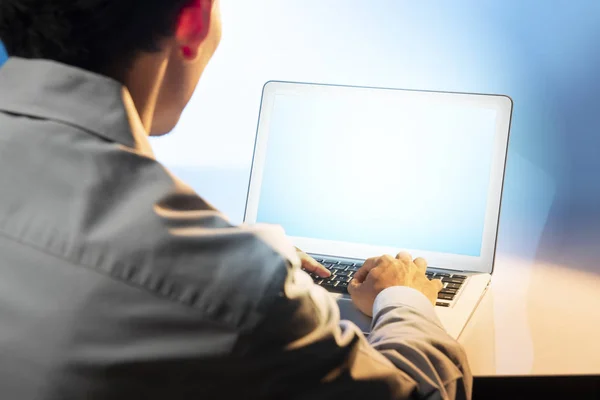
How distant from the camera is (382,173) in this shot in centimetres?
127

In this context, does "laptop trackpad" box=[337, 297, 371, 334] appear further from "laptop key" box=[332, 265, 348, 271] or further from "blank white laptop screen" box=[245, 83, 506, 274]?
"blank white laptop screen" box=[245, 83, 506, 274]

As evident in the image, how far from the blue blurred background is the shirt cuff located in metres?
0.66

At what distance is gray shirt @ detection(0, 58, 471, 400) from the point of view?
0.47 m

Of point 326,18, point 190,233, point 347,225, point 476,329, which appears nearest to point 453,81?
point 326,18

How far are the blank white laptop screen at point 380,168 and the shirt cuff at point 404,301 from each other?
44cm

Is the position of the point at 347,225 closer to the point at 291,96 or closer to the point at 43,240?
the point at 291,96

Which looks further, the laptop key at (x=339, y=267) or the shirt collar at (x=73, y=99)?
the laptop key at (x=339, y=267)

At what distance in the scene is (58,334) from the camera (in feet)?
1.52

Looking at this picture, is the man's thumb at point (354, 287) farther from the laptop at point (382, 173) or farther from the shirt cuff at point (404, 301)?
the laptop at point (382, 173)

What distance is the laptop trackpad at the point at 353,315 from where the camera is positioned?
0.87 metres

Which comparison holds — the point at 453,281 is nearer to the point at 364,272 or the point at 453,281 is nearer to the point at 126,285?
the point at 364,272

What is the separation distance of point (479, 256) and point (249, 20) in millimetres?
787

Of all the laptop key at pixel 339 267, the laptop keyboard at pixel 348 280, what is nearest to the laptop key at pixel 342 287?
the laptop keyboard at pixel 348 280

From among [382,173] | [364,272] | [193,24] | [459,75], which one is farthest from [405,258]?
[459,75]
